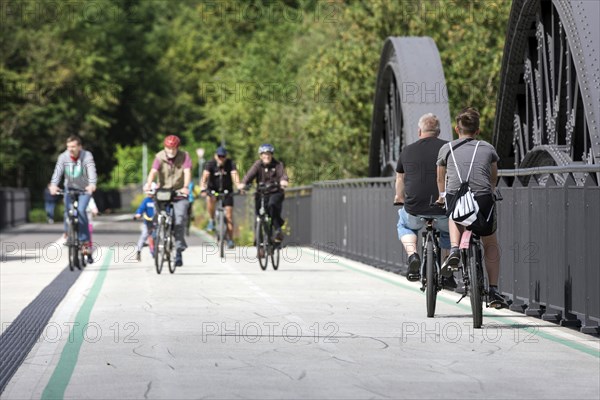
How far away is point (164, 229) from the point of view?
19.2 meters

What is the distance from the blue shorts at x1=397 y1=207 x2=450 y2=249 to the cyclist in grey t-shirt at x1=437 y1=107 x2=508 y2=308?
783 mm

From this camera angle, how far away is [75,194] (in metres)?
19.8

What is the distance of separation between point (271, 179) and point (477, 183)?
9.15 metres

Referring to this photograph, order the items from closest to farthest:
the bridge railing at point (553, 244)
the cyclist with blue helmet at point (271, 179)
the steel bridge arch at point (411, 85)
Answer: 1. the bridge railing at point (553, 244)
2. the cyclist with blue helmet at point (271, 179)
3. the steel bridge arch at point (411, 85)

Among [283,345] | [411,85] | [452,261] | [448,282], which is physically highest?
[411,85]

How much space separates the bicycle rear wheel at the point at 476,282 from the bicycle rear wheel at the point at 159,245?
7820 millimetres

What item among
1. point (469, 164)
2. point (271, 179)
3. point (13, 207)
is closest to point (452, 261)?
point (469, 164)

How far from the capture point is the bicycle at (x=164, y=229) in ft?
63.2

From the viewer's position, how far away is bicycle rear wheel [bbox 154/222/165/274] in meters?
19.2

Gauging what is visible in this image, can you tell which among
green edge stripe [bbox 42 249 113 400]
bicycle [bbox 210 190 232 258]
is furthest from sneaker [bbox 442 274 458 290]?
bicycle [bbox 210 190 232 258]

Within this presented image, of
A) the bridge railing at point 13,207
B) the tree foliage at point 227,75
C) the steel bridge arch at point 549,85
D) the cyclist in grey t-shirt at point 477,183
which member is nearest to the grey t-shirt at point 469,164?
the cyclist in grey t-shirt at point 477,183

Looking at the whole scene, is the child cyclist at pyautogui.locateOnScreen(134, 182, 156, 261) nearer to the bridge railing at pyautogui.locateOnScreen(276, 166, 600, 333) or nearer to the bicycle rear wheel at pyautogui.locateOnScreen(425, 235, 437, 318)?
the bridge railing at pyautogui.locateOnScreen(276, 166, 600, 333)

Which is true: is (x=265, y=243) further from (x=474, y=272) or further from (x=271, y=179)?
(x=474, y=272)

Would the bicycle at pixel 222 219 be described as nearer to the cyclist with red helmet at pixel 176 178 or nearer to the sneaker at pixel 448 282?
the cyclist with red helmet at pixel 176 178
